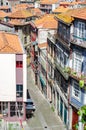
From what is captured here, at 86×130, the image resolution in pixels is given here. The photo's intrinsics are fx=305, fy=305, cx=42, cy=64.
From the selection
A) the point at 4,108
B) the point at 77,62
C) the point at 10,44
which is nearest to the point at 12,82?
the point at 4,108

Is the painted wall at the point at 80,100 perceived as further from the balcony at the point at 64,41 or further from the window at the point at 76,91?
the balcony at the point at 64,41

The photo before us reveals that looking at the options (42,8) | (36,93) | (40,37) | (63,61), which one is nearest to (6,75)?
(63,61)

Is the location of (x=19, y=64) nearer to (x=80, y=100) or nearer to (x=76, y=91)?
(x=76, y=91)

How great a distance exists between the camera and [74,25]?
41.0 meters

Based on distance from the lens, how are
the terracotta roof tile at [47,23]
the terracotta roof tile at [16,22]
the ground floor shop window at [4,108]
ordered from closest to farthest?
1. the ground floor shop window at [4,108]
2. the terracotta roof tile at [47,23]
3. the terracotta roof tile at [16,22]

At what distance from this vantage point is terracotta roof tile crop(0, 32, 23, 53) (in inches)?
1762

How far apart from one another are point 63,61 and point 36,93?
17241 mm

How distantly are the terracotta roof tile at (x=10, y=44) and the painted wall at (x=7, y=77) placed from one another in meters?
1.19

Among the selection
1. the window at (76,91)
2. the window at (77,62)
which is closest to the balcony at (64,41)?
the window at (77,62)

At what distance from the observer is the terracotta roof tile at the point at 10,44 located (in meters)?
44.8

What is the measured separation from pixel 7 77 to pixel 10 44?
21.8ft

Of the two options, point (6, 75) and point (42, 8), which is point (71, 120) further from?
point (42, 8)

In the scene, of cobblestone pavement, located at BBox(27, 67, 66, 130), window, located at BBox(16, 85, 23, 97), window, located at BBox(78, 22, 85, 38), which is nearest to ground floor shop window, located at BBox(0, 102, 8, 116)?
window, located at BBox(16, 85, 23, 97)

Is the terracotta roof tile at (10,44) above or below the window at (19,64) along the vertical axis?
above
